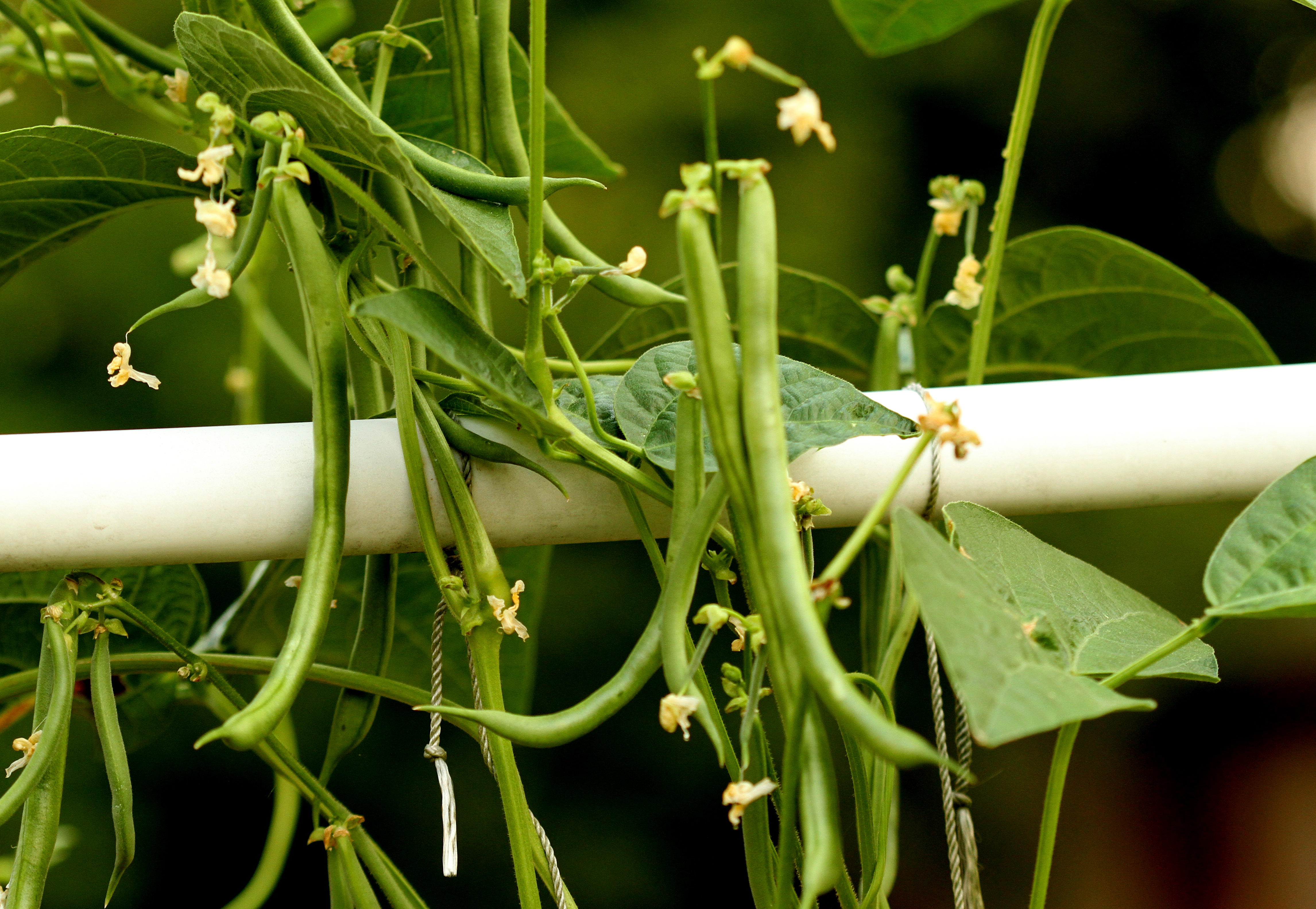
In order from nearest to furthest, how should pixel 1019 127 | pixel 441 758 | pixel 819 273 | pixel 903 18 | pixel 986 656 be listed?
pixel 986 656 → pixel 441 758 → pixel 1019 127 → pixel 903 18 → pixel 819 273

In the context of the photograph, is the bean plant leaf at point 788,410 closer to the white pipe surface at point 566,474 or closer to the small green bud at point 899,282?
the white pipe surface at point 566,474

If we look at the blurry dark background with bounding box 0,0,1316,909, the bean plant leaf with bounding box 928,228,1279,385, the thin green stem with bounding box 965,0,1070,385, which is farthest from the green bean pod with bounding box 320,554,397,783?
the blurry dark background with bounding box 0,0,1316,909

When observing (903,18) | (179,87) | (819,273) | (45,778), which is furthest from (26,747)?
(819,273)

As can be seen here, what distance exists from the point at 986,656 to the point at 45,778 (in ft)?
0.84

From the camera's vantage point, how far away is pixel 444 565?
0.88 feet

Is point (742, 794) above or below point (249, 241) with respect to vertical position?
below

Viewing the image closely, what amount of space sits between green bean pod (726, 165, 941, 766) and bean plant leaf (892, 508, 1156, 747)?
2 cm

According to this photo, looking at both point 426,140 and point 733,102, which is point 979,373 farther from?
point 733,102

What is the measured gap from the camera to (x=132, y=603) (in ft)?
1.38

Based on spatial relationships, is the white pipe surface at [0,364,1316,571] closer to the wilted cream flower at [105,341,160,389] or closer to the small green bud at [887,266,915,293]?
the wilted cream flower at [105,341,160,389]

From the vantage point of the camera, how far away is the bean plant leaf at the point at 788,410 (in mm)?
275

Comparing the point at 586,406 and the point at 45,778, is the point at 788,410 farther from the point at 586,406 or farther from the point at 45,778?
the point at 45,778

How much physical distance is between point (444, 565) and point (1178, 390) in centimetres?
25

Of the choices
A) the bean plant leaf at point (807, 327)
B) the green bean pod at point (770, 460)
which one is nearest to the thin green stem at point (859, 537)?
the green bean pod at point (770, 460)
